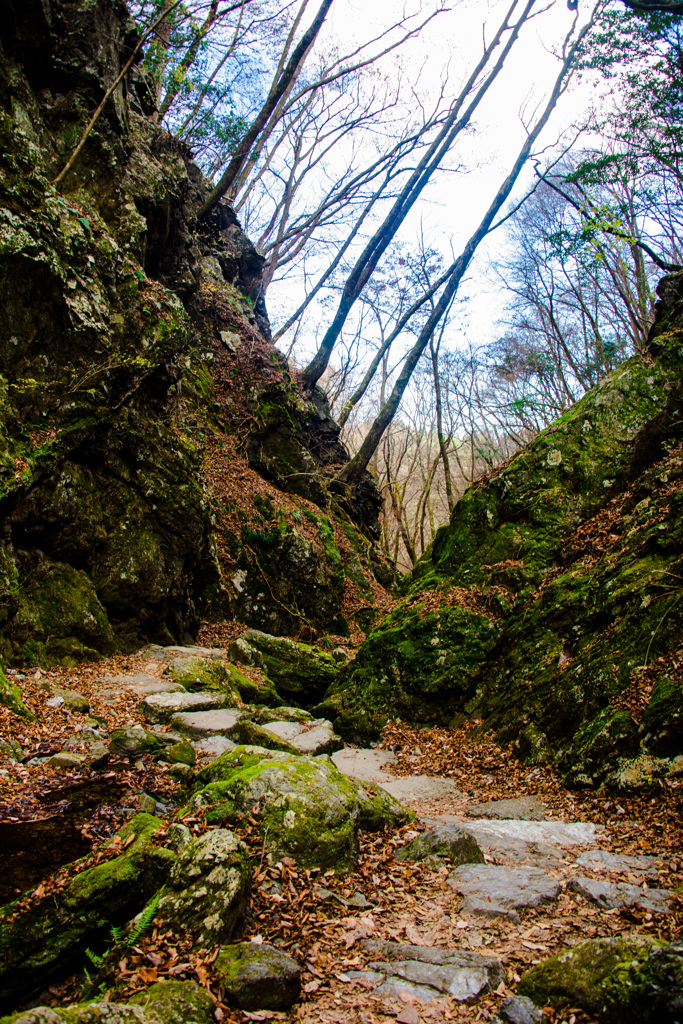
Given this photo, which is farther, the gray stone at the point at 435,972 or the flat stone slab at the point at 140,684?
the flat stone slab at the point at 140,684

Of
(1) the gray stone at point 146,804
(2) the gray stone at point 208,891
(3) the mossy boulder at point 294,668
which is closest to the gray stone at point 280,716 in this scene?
(3) the mossy boulder at point 294,668

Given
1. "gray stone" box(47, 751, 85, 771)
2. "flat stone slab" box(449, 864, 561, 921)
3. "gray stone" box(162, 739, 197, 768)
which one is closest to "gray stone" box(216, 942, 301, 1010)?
"flat stone slab" box(449, 864, 561, 921)

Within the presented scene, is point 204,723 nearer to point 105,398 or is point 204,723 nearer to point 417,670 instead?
point 417,670

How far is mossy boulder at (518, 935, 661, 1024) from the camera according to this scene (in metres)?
1.72

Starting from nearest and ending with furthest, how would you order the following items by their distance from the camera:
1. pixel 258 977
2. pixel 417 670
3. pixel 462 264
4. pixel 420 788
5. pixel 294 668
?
pixel 258 977, pixel 420 788, pixel 417 670, pixel 294 668, pixel 462 264

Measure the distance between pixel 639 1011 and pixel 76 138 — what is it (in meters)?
11.7

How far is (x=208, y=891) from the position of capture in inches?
95.6

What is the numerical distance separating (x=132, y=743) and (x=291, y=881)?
2061 mm

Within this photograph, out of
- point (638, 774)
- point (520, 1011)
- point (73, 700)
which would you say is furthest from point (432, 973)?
point (73, 700)

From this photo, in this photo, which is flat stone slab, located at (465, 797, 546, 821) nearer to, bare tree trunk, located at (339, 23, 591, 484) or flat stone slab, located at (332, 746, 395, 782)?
flat stone slab, located at (332, 746, 395, 782)

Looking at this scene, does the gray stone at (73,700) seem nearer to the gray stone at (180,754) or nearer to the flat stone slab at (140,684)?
the flat stone slab at (140,684)

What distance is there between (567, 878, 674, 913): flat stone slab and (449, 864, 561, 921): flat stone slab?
0.14 m

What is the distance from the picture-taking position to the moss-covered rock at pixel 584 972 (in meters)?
1.74

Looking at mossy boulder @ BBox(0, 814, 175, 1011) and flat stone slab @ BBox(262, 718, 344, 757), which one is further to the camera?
flat stone slab @ BBox(262, 718, 344, 757)
